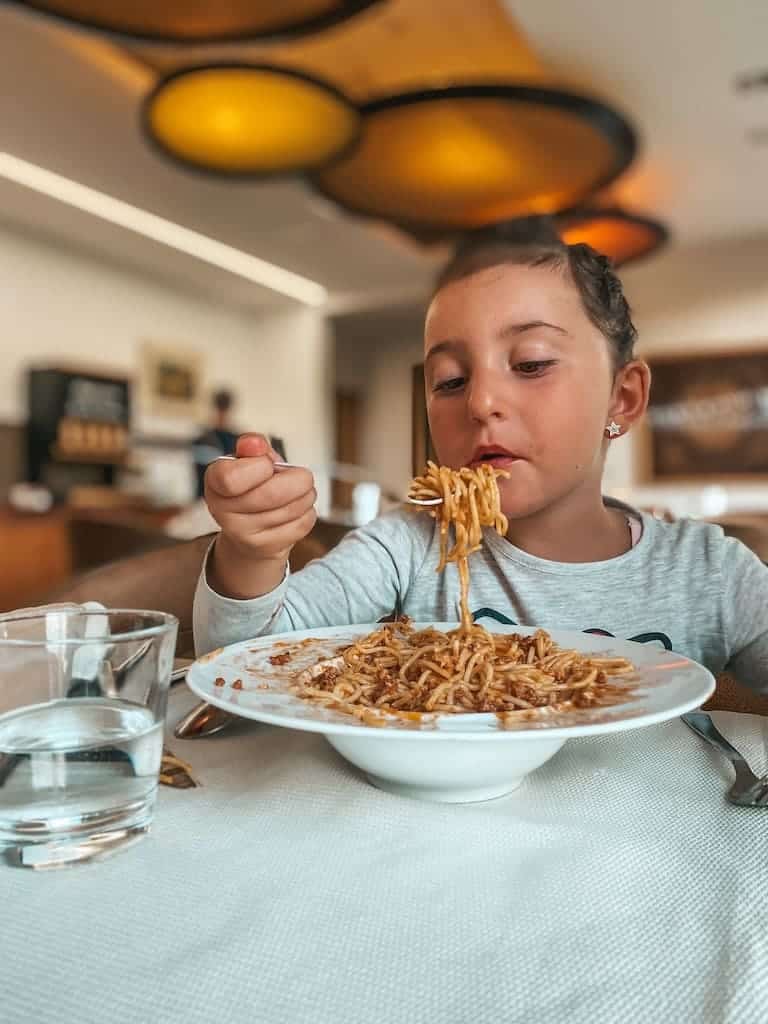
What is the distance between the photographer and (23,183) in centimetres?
402

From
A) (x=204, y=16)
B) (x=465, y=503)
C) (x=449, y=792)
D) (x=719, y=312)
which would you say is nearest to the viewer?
(x=449, y=792)

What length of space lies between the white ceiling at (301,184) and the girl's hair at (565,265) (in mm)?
1200

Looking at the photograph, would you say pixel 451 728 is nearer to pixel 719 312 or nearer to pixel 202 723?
pixel 202 723

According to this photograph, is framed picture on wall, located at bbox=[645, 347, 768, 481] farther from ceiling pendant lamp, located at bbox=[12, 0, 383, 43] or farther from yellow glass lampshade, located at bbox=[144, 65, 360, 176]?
ceiling pendant lamp, located at bbox=[12, 0, 383, 43]

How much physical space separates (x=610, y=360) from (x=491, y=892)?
59 cm

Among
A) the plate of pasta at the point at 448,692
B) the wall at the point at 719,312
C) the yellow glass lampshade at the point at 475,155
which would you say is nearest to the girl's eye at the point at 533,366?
the plate of pasta at the point at 448,692

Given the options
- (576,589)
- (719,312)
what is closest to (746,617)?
(576,589)

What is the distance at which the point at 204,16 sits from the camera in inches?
86.8

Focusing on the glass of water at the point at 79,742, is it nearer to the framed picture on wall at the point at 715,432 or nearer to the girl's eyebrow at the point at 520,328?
the girl's eyebrow at the point at 520,328

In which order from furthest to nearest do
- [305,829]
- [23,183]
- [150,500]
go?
[150,500] → [23,183] → [305,829]

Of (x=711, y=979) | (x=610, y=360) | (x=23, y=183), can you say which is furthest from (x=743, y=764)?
(x=23, y=183)

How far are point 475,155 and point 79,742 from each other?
9.91 feet

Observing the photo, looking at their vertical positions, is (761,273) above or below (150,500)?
above

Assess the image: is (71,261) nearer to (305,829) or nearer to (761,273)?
(761,273)
